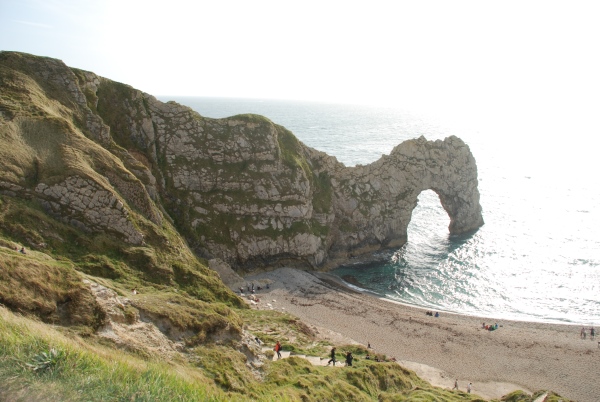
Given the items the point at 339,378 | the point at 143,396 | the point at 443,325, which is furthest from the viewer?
the point at 443,325

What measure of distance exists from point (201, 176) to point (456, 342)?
39.8 metres

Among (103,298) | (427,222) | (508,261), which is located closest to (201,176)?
(103,298)

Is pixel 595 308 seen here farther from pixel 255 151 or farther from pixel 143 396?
pixel 143 396

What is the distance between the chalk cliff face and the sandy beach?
10426 mm

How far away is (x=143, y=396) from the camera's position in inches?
350

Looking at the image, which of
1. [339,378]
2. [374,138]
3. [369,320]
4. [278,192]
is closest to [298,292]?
[369,320]

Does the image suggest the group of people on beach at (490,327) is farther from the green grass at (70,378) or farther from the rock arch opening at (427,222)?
the green grass at (70,378)

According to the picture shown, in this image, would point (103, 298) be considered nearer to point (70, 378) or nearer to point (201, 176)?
point (70, 378)

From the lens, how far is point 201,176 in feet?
190

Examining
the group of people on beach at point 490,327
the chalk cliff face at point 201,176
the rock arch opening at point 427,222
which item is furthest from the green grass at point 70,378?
the rock arch opening at point 427,222

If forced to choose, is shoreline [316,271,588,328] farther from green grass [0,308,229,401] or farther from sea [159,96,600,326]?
green grass [0,308,229,401]

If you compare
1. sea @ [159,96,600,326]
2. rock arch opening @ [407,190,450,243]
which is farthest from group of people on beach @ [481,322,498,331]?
rock arch opening @ [407,190,450,243]

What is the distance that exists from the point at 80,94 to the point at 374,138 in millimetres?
149863

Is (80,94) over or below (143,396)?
over
